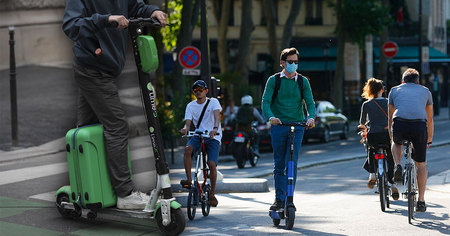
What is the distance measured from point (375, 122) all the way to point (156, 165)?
388cm

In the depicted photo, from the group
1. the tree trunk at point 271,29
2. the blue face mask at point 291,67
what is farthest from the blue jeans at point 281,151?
the tree trunk at point 271,29

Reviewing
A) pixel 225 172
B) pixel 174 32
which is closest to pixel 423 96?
pixel 225 172

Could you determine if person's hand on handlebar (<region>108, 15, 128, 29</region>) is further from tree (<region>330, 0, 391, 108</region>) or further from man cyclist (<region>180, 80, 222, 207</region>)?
tree (<region>330, 0, 391, 108</region>)

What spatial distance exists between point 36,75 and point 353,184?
35.5 feet

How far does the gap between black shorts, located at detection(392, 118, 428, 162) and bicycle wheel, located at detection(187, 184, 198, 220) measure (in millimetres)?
2207

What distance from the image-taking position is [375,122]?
976 centimetres

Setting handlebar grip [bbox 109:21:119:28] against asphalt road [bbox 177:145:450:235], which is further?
asphalt road [bbox 177:145:450:235]

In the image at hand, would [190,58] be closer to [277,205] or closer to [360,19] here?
[277,205]

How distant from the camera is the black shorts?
8.47m

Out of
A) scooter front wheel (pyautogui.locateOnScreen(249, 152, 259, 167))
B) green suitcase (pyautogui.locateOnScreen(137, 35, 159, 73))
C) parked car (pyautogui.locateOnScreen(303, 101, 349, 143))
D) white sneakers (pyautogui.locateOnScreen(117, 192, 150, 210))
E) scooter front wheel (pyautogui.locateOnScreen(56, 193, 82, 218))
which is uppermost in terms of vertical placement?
green suitcase (pyautogui.locateOnScreen(137, 35, 159, 73))

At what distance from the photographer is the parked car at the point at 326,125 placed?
1032 inches

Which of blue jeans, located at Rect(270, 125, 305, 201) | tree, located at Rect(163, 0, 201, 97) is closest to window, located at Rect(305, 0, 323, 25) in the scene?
tree, located at Rect(163, 0, 201, 97)

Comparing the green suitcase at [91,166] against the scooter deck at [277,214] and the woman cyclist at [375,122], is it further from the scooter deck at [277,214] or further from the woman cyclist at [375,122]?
the woman cyclist at [375,122]

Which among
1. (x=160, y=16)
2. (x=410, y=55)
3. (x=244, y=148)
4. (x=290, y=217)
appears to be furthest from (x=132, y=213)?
(x=410, y=55)
